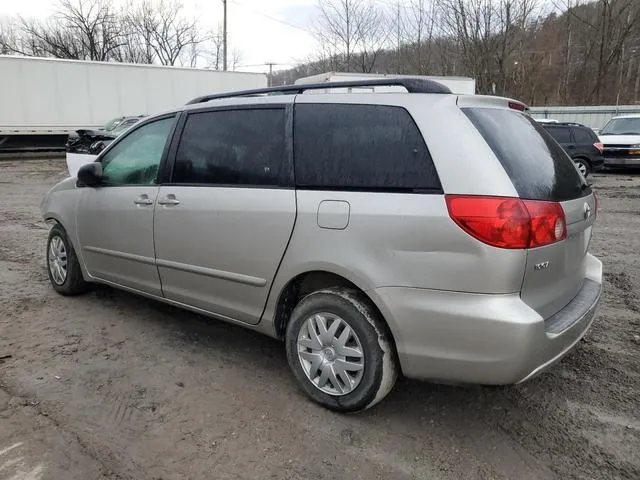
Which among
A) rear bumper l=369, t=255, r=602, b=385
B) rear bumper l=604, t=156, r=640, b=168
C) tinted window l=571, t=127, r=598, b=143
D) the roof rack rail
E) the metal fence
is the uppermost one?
the metal fence

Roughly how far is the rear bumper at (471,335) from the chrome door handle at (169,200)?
5.35 ft

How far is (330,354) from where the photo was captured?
2.92m

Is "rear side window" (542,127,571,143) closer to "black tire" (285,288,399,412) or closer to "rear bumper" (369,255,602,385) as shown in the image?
"rear bumper" (369,255,602,385)

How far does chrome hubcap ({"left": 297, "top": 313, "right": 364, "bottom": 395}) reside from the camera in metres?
2.82

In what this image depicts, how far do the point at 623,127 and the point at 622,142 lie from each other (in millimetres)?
1050

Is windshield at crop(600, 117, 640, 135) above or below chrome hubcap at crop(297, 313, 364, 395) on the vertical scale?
above

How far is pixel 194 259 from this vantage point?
350 centimetres

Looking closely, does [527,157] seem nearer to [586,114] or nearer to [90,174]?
[90,174]

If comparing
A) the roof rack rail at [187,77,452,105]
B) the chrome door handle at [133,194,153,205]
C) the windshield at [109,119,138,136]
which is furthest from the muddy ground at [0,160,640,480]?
the windshield at [109,119,138,136]

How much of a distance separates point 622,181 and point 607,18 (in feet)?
83.2

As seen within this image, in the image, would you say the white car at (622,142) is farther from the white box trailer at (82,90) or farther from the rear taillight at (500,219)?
the white box trailer at (82,90)

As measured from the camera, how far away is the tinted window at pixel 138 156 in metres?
3.89

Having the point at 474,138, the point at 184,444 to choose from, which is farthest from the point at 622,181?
the point at 184,444


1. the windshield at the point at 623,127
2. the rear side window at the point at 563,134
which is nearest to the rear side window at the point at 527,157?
the rear side window at the point at 563,134
